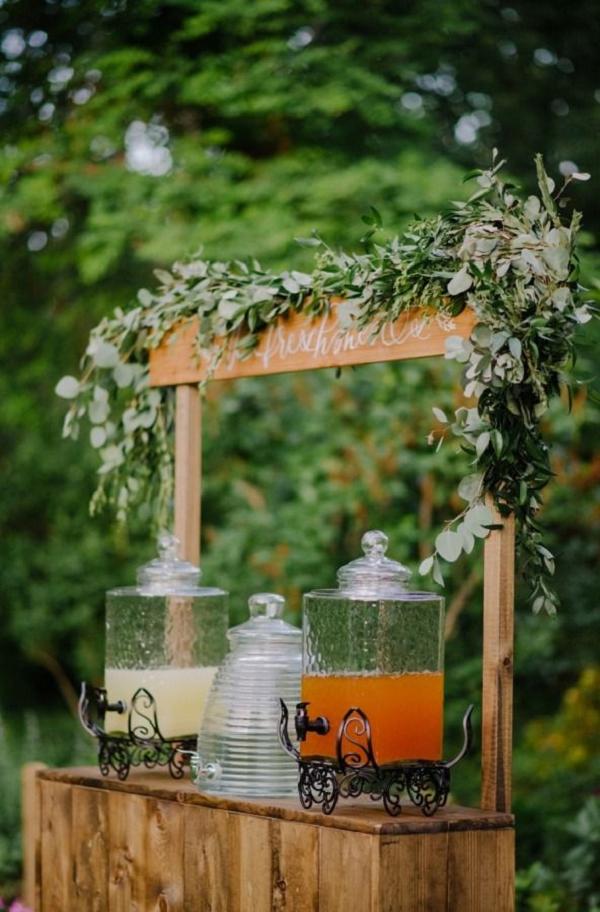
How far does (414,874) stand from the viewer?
2604 mm

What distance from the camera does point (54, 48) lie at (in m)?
6.87

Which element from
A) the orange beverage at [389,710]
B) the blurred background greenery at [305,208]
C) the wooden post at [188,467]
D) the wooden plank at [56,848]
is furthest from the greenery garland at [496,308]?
the blurred background greenery at [305,208]

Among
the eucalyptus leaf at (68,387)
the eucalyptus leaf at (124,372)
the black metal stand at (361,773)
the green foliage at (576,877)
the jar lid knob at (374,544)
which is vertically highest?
the eucalyptus leaf at (124,372)

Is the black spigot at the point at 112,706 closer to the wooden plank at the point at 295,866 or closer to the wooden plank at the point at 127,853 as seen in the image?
the wooden plank at the point at 127,853

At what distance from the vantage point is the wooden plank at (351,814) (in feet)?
8.55

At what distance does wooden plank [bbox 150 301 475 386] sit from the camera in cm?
289

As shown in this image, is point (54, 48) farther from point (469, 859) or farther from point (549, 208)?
point (469, 859)

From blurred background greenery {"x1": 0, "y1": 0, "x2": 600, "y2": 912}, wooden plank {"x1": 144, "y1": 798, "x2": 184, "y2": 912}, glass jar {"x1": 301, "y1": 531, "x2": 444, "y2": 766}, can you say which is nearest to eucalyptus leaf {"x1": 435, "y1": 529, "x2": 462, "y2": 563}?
glass jar {"x1": 301, "y1": 531, "x2": 444, "y2": 766}

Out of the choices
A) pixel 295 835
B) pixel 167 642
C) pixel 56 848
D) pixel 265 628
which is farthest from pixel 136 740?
pixel 295 835

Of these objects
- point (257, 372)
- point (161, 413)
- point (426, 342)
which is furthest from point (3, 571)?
point (426, 342)

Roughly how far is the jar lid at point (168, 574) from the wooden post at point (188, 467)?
0.20 metres

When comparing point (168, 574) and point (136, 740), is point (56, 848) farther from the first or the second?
point (168, 574)

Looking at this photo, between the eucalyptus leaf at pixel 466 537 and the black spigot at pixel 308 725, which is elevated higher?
the eucalyptus leaf at pixel 466 537

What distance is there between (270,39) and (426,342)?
3927 mm
